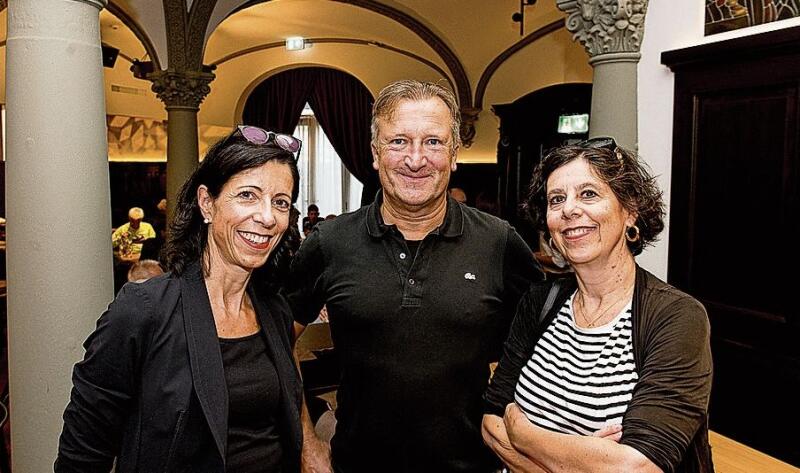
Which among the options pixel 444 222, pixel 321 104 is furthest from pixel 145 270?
pixel 321 104

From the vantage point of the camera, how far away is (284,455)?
5.43 ft

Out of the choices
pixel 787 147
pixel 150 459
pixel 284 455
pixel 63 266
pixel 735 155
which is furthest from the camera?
pixel 735 155


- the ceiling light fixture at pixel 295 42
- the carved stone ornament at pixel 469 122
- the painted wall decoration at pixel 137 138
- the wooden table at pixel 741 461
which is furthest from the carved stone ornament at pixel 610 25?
the painted wall decoration at pixel 137 138

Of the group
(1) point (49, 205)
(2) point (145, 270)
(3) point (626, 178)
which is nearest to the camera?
(3) point (626, 178)

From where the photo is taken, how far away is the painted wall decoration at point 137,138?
11.7 m

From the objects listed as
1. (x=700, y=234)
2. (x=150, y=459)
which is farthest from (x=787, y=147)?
(x=150, y=459)

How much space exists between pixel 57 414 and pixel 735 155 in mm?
3404

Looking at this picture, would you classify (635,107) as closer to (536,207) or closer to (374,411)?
(536,207)

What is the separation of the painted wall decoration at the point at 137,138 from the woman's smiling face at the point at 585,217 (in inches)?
432

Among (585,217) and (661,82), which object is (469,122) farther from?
(585,217)

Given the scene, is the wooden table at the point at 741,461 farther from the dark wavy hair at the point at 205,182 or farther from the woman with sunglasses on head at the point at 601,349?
the dark wavy hair at the point at 205,182

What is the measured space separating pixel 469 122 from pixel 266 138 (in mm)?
10298

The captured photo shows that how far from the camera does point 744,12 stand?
3.53 meters

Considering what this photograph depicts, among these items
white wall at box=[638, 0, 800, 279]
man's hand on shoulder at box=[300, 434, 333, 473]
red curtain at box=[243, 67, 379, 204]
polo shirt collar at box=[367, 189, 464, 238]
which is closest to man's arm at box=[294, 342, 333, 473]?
man's hand on shoulder at box=[300, 434, 333, 473]
